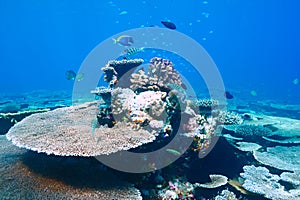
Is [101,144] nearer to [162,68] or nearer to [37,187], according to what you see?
[37,187]

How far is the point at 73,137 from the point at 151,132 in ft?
4.83

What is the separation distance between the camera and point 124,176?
462 centimetres

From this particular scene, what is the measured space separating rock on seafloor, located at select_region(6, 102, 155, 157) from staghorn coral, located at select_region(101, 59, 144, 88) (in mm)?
2204

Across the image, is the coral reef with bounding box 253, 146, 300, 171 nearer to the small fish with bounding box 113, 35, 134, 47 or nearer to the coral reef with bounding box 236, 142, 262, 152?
the coral reef with bounding box 236, 142, 262, 152

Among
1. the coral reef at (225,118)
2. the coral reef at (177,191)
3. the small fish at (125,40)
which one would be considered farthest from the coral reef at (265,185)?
the small fish at (125,40)

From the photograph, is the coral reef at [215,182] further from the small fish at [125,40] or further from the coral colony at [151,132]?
the small fish at [125,40]

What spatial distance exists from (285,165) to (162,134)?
11.9ft

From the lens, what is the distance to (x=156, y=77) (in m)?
6.62

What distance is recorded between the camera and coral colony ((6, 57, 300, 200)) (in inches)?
165

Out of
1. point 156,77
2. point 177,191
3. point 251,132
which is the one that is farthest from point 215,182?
point 251,132

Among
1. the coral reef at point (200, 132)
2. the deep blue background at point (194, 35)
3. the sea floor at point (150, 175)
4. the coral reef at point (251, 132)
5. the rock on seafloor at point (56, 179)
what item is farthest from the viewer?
the deep blue background at point (194, 35)

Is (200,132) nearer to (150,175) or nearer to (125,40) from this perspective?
(150,175)

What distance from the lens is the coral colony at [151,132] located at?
418 cm

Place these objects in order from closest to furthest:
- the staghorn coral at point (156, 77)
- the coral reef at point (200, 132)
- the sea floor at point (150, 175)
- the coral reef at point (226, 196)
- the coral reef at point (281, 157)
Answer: the sea floor at point (150, 175)
the coral reef at point (226, 196)
the coral reef at point (200, 132)
the coral reef at point (281, 157)
the staghorn coral at point (156, 77)
